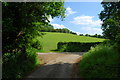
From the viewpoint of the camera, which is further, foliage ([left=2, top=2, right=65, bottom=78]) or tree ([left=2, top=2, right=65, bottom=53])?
tree ([left=2, top=2, right=65, bottom=53])

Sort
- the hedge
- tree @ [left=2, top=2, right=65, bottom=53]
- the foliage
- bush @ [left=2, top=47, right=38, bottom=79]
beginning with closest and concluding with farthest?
bush @ [left=2, top=47, right=38, bottom=79] < the foliage < tree @ [left=2, top=2, right=65, bottom=53] < the hedge

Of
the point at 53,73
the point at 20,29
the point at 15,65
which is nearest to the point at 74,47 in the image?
the point at 20,29

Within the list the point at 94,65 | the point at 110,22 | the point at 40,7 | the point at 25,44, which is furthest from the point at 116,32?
the point at 25,44

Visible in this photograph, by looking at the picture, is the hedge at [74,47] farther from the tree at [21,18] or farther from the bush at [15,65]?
the bush at [15,65]

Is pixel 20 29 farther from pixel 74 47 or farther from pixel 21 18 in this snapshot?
pixel 74 47

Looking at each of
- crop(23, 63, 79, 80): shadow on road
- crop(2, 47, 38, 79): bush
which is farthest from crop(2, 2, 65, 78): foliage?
crop(23, 63, 79, 80): shadow on road

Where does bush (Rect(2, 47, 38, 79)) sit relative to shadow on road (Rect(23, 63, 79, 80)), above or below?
above

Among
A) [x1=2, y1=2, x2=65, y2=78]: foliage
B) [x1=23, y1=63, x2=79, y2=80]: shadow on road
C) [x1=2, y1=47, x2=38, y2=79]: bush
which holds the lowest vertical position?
[x1=23, y1=63, x2=79, y2=80]: shadow on road

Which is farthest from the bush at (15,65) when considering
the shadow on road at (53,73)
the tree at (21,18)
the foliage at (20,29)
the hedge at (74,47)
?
the hedge at (74,47)

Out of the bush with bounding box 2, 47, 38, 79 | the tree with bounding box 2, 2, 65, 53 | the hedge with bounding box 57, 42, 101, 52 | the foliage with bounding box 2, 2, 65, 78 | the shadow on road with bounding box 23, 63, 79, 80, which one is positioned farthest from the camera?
the hedge with bounding box 57, 42, 101, 52

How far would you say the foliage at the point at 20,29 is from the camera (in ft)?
34.2

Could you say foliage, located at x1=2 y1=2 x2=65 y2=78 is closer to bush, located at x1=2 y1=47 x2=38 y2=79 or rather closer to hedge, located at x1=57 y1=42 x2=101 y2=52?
bush, located at x1=2 y1=47 x2=38 y2=79

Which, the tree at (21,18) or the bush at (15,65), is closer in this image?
the bush at (15,65)

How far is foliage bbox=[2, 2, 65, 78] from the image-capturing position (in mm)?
10418
